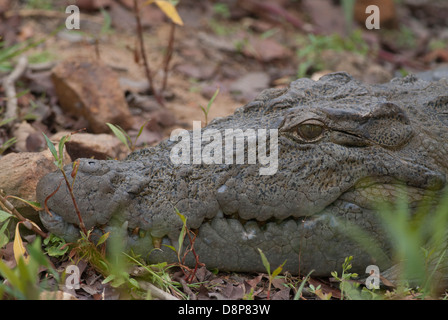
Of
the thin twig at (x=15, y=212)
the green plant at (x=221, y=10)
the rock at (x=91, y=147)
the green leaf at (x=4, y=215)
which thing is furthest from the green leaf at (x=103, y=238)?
the green plant at (x=221, y=10)

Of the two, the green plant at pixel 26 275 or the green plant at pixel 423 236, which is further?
the green plant at pixel 423 236

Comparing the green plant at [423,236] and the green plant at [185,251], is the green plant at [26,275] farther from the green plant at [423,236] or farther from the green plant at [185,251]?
the green plant at [423,236]

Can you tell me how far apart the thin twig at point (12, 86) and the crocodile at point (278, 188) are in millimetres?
1942

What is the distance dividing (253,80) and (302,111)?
327cm

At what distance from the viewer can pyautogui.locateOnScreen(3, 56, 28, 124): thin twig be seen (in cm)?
457

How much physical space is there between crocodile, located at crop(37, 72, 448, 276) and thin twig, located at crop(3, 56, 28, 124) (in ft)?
6.37

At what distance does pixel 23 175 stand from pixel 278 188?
1565 millimetres

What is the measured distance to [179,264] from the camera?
113 inches

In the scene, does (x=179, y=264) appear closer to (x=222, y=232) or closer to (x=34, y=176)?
Answer: (x=222, y=232)

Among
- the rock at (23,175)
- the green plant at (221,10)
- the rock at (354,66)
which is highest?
the green plant at (221,10)

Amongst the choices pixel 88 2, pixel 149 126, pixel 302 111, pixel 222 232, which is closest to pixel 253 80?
pixel 149 126

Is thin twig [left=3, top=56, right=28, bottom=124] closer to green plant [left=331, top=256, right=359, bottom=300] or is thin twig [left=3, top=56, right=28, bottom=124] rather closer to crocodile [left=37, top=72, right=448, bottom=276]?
crocodile [left=37, top=72, right=448, bottom=276]

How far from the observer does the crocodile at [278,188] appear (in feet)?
9.22

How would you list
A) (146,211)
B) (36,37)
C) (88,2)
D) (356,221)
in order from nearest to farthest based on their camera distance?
1. (146,211)
2. (356,221)
3. (36,37)
4. (88,2)
